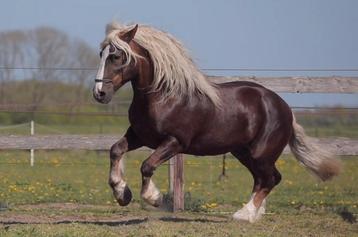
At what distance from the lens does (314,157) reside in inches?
346

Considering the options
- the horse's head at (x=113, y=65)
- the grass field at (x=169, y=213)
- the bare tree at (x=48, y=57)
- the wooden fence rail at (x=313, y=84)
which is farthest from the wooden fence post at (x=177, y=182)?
the bare tree at (x=48, y=57)

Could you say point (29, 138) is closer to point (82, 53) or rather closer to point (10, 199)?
point (10, 199)

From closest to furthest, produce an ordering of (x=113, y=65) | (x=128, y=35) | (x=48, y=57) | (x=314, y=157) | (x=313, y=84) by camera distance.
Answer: (x=113, y=65), (x=128, y=35), (x=314, y=157), (x=313, y=84), (x=48, y=57)

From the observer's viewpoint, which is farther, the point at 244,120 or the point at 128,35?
the point at 244,120

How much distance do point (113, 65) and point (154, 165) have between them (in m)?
1.03

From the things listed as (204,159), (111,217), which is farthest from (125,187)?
(204,159)

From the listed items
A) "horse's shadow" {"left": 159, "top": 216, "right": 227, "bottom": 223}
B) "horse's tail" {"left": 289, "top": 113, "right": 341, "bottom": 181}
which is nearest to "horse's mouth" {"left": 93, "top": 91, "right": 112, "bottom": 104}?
"horse's shadow" {"left": 159, "top": 216, "right": 227, "bottom": 223}

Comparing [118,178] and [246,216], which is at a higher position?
[118,178]

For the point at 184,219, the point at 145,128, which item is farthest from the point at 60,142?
the point at 145,128

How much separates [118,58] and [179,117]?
85 centimetres

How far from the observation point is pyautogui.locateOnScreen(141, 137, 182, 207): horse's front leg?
284 inches

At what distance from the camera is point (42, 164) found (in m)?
18.5

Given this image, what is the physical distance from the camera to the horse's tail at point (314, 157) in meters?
8.77

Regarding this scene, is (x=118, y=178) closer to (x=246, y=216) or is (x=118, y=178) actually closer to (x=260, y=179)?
(x=246, y=216)
